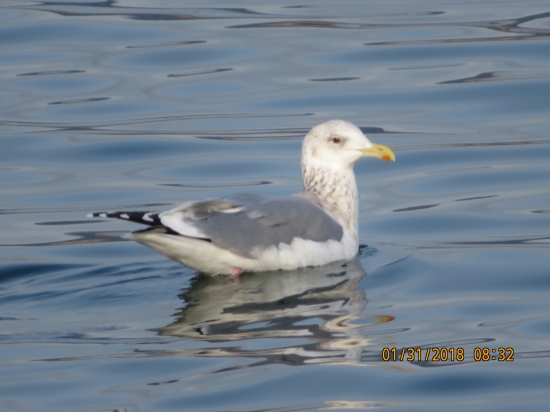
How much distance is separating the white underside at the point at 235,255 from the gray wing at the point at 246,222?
2.1 inches

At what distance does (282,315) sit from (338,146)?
8.25ft

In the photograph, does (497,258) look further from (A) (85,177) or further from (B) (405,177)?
(A) (85,177)

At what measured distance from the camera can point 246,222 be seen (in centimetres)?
773

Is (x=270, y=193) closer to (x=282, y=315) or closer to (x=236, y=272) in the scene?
(x=236, y=272)

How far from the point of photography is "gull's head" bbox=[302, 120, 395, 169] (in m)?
8.89

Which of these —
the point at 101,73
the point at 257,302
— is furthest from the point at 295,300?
the point at 101,73

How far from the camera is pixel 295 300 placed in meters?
7.27

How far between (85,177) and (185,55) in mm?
5863
